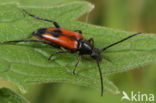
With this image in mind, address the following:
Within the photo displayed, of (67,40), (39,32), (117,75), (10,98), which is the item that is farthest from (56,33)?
(117,75)

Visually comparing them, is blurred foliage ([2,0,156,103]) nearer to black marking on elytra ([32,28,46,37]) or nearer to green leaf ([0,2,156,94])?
green leaf ([0,2,156,94])

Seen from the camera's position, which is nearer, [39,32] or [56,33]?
[39,32]

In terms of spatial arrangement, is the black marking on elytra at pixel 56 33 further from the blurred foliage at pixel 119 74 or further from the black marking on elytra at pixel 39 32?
the blurred foliage at pixel 119 74

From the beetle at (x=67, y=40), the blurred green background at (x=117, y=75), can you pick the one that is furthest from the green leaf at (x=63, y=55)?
the blurred green background at (x=117, y=75)

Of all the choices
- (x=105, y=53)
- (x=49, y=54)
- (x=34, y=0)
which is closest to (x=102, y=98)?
(x=105, y=53)

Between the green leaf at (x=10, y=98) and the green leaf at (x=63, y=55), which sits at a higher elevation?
the green leaf at (x=63, y=55)

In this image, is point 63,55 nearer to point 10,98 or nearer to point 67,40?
point 67,40
